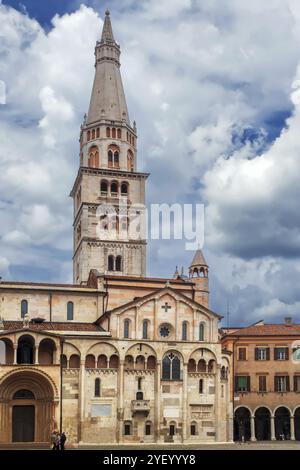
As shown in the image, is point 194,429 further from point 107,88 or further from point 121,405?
point 107,88

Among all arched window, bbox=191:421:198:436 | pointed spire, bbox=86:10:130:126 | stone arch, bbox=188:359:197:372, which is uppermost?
→ pointed spire, bbox=86:10:130:126

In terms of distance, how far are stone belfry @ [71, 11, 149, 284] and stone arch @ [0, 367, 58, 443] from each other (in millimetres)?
23442

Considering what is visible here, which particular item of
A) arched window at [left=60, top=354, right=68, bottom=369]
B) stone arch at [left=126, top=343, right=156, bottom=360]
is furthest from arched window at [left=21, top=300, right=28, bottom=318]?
stone arch at [left=126, top=343, right=156, bottom=360]

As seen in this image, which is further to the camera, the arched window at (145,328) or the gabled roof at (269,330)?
the gabled roof at (269,330)

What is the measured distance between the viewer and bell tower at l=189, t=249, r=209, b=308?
81875 mm

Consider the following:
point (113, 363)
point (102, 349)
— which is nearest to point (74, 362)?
point (102, 349)

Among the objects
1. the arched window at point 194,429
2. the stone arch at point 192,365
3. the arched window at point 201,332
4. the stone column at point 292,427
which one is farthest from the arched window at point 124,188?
the arched window at point 194,429

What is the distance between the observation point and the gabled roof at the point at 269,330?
83.6 metres

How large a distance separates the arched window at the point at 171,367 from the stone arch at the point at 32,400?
10584 mm

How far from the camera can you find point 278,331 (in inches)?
3322

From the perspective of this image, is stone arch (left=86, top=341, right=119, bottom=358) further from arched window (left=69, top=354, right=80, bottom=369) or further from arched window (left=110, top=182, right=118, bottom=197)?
arched window (left=110, top=182, right=118, bottom=197)

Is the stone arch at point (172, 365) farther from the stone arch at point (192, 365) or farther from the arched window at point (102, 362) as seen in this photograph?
the arched window at point (102, 362)
